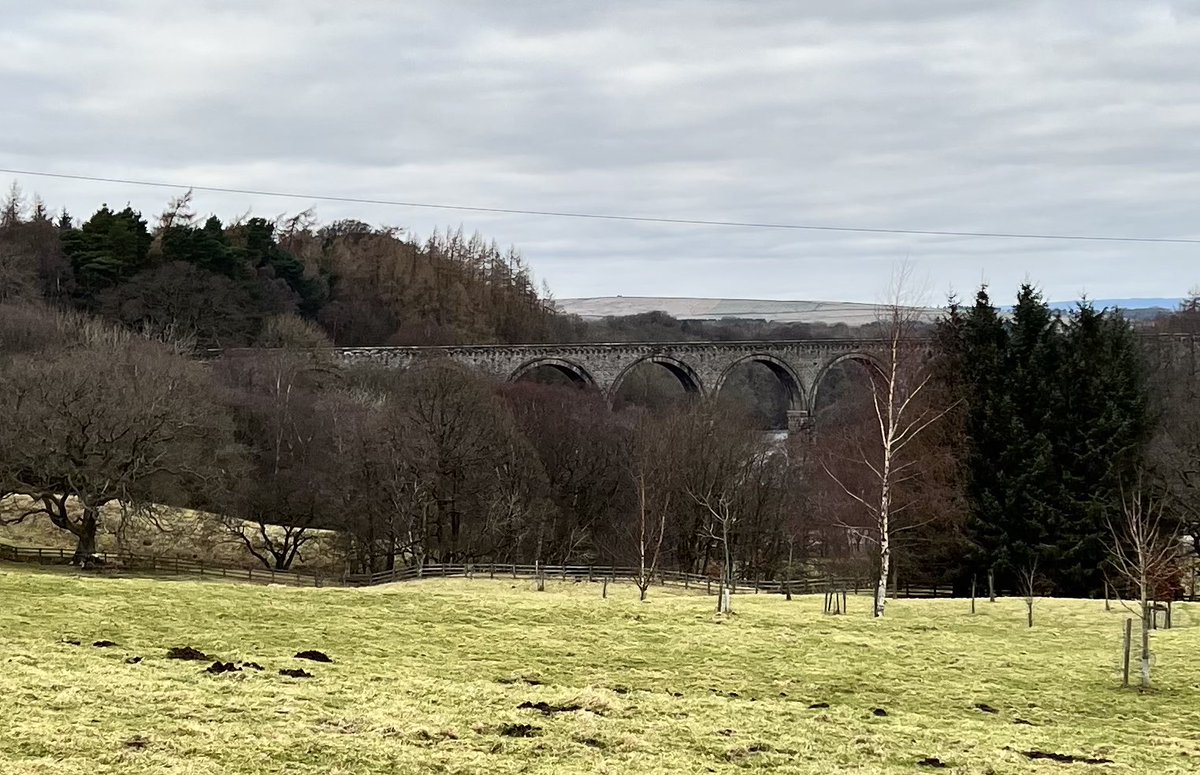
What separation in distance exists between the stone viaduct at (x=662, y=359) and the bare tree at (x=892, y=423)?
34.8 metres

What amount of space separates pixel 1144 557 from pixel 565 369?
221ft

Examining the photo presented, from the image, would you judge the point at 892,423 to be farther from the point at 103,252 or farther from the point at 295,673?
the point at 103,252

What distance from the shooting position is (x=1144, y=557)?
20.3 m

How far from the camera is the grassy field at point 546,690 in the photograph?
11773 mm

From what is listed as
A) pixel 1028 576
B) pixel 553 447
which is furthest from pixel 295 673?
pixel 553 447

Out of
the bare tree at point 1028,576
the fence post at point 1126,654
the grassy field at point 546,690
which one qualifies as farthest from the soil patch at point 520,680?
the bare tree at point 1028,576

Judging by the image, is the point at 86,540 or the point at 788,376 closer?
the point at 86,540

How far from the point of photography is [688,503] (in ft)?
167

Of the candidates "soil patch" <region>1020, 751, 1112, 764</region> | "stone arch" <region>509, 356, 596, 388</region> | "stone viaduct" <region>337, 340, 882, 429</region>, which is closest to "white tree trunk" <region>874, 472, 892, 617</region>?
"soil patch" <region>1020, 751, 1112, 764</region>

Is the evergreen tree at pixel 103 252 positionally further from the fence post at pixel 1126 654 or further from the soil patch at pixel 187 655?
the fence post at pixel 1126 654

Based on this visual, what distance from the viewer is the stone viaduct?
7912 cm

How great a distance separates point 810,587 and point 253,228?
6289 centimetres

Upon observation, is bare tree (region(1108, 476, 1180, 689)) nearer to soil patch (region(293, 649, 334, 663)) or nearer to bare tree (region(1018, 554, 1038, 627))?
bare tree (region(1018, 554, 1038, 627))

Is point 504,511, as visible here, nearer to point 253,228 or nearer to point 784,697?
point 784,697
